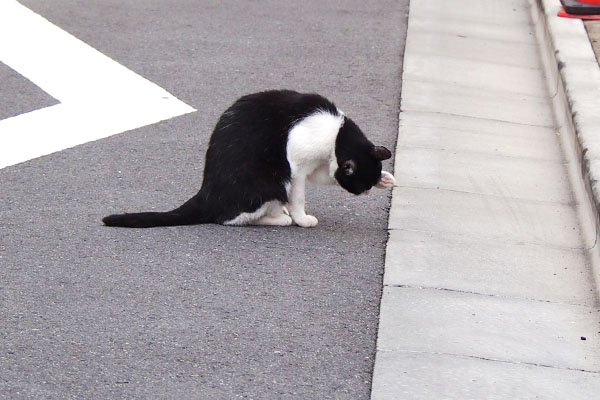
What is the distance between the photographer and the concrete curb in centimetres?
552

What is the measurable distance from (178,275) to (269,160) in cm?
82

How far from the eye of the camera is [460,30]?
9336 mm

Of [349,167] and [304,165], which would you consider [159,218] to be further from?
[349,167]

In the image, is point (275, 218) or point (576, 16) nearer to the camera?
point (275, 218)

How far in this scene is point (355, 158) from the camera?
519 centimetres

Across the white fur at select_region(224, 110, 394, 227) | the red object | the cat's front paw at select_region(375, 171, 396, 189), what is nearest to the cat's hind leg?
the white fur at select_region(224, 110, 394, 227)

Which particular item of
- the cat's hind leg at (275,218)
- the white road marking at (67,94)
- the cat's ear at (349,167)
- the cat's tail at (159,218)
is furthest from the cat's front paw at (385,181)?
the white road marking at (67,94)

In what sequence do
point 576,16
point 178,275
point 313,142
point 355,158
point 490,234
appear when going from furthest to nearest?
point 576,16 < point 490,234 < point 355,158 < point 313,142 < point 178,275

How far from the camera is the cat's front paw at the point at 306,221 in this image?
5.28 meters

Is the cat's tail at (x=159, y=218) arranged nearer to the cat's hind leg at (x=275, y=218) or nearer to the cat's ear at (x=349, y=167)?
the cat's hind leg at (x=275, y=218)

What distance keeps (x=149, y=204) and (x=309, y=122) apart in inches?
39.0

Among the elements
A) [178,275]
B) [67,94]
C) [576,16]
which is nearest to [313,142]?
[178,275]

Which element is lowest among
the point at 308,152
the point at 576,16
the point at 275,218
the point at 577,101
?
the point at 576,16

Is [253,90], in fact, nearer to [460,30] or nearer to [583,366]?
[460,30]
